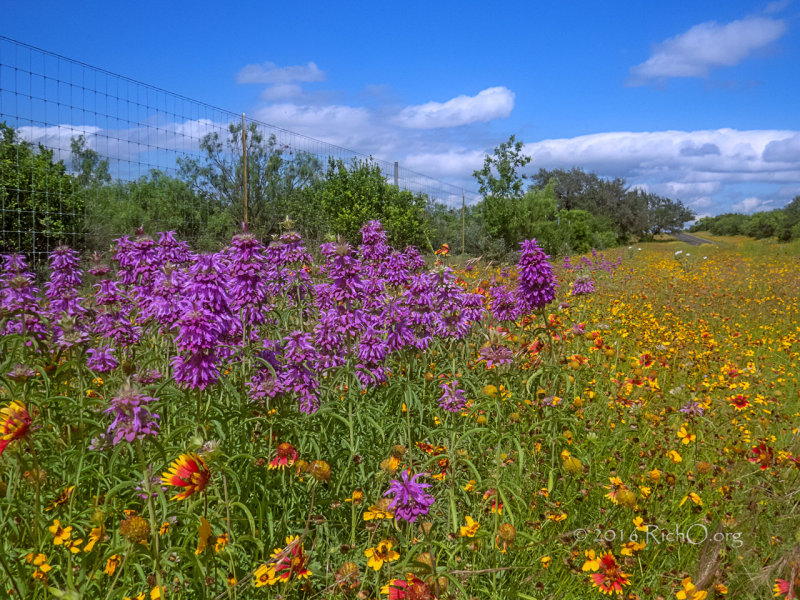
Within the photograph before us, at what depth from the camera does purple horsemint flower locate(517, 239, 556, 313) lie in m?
3.08

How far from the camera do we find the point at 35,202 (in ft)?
29.7

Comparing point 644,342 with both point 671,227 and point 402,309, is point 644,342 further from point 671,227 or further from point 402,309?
point 671,227

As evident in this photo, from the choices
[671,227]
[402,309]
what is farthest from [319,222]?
[671,227]

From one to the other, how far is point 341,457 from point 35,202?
920 cm

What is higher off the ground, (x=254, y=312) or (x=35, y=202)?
(x=35, y=202)

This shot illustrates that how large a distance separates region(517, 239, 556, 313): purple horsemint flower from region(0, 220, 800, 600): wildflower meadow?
18 millimetres

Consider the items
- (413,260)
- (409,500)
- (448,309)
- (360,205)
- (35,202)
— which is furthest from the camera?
(360,205)

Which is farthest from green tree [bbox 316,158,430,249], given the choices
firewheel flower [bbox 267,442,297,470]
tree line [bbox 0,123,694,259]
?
firewheel flower [bbox 267,442,297,470]

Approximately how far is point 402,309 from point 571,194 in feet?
144

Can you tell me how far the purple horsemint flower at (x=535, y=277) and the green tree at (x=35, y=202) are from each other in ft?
26.3

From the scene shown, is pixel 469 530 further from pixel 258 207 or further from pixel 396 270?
pixel 258 207

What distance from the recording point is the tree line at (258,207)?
9.20 meters

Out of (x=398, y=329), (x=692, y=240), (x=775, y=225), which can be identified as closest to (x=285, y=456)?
(x=398, y=329)

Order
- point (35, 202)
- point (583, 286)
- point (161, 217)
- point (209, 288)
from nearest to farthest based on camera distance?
point (209, 288) < point (583, 286) < point (35, 202) < point (161, 217)
